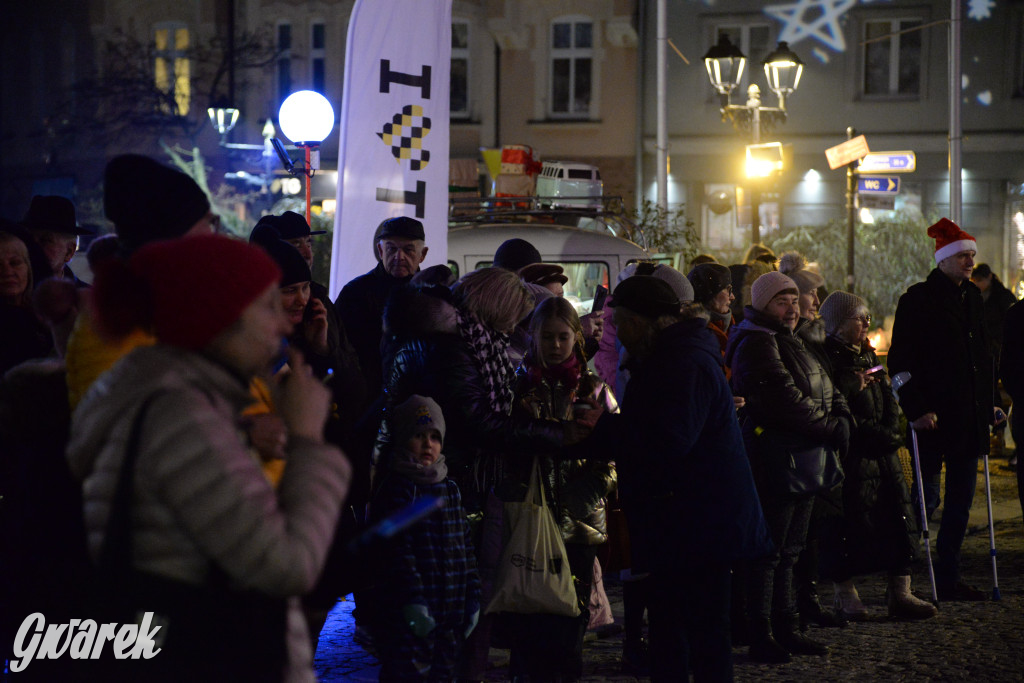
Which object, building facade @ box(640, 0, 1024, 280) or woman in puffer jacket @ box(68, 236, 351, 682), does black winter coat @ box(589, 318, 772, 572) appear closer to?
woman in puffer jacket @ box(68, 236, 351, 682)

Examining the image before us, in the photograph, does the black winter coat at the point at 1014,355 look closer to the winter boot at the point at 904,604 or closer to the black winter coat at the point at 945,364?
the black winter coat at the point at 945,364

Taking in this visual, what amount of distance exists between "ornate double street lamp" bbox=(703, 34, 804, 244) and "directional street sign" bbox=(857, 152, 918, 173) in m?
1.23

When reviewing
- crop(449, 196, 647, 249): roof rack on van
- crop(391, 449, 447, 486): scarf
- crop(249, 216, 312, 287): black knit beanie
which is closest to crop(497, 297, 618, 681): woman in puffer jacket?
crop(391, 449, 447, 486): scarf

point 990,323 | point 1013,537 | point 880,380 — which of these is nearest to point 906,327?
point 880,380

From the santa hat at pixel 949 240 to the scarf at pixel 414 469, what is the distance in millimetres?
4359

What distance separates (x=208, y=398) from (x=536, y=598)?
2732 mm

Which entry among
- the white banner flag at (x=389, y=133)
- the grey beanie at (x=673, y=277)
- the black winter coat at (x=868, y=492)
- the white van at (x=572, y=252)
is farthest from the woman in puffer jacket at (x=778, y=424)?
the white van at (x=572, y=252)

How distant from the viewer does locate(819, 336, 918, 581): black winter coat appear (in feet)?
21.6

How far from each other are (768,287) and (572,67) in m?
24.3

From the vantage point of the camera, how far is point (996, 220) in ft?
92.2

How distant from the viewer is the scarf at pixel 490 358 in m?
4.83

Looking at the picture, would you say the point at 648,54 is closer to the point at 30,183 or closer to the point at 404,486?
the point at 30,183

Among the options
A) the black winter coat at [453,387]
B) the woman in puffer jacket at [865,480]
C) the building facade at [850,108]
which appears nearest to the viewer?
the black winter coat at [453,387]

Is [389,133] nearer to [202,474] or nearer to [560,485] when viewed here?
[560,485]
